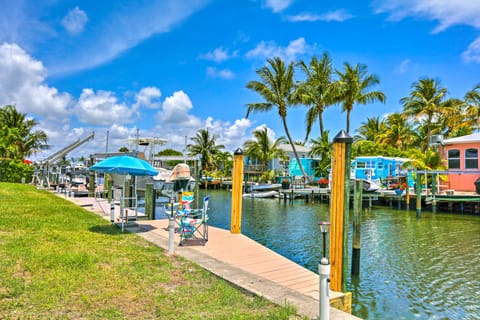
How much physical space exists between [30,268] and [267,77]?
1106 inches

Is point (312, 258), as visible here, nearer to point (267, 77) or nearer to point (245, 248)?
point (245, 248)

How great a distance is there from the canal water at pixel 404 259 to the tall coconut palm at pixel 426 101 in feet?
56.4

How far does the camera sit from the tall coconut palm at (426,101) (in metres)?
32.8

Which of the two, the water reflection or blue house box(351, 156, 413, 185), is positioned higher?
blue house box(351, 156, 413, 185)

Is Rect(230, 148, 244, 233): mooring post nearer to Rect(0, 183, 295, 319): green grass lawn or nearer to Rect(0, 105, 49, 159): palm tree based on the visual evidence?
Rect(0, 183, 295, 319): green grass lawn

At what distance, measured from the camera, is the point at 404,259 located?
374 inches

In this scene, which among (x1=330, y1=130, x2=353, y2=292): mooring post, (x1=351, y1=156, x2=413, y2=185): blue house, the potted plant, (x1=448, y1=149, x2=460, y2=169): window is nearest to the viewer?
(x1=330, y1=130, x2=353, y2=292): mooring post

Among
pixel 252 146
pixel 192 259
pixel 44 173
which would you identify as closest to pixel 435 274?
pixel 192 259

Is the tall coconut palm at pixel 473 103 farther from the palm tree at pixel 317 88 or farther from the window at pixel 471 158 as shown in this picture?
the palm tree at pixel 317 88

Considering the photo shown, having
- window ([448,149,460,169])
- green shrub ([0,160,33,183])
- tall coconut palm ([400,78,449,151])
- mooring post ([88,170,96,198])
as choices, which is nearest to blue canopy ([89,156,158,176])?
mooring post ([88,170,96,198])

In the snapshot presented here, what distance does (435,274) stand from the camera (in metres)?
8.11

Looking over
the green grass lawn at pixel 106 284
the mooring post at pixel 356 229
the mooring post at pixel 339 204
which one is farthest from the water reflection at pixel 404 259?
the green grass lawn at pixel 106 284

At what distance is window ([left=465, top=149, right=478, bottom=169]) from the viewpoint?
23.0m

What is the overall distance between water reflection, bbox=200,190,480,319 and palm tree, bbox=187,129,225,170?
35.4m
